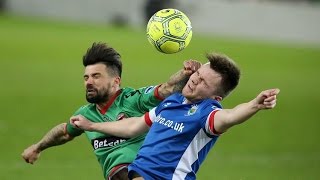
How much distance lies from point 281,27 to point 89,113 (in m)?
48.2

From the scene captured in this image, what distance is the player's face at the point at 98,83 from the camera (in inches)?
386

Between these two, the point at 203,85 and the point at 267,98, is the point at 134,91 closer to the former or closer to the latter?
the point at 203,85

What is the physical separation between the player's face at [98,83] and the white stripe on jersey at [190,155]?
1.48 m

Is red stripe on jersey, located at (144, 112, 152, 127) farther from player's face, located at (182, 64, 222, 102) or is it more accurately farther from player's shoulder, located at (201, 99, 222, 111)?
player's shoulder, located at (201, 99, 222, 111)

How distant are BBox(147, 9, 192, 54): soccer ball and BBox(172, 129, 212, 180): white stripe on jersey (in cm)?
Result: 143

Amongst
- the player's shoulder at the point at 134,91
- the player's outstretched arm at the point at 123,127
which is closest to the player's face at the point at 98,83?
the player's shoulder at the point at 134,91

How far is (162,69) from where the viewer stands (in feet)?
119

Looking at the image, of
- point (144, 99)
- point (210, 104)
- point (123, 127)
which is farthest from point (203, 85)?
point (144, 99)

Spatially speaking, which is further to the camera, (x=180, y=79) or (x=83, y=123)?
(x=180, y=79)

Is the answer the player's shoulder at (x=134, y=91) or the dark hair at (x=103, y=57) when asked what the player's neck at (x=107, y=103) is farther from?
the dark hair at (x=103, y=57)

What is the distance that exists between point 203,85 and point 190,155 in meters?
0.70

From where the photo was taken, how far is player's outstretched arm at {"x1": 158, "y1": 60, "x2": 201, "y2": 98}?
370 inches

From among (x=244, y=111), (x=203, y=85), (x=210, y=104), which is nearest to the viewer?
(x=244, y=111)

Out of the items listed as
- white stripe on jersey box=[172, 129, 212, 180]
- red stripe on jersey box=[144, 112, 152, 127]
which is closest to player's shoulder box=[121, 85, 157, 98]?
red stripe on jersey box=[144, 112, 152, 127]
